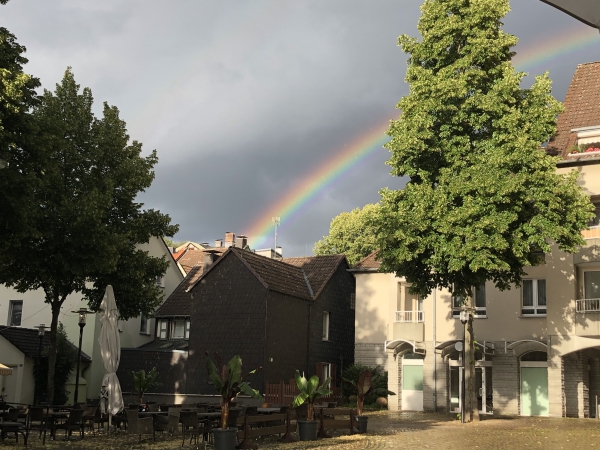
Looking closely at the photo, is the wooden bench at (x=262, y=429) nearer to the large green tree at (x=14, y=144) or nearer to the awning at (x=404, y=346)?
the large green tree at (x=14, y=144)

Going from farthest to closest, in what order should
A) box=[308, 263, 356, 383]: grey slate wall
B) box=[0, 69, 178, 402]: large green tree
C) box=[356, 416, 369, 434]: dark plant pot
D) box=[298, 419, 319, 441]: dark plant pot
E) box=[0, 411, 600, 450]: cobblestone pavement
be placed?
box=[308, 263, 356, 383]: grey slate wall, box=[0, 69, 178, 402]: large green tree, box=[356, 416, 369, 434]: dark plant pot, box=[298, 419, 319, 441]: dark plant pot, box=[0, 411, 600, 450]: cobblestone pavement

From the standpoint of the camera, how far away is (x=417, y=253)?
2730cm

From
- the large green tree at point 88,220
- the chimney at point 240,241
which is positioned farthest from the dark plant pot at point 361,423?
the chimney at point 240,241

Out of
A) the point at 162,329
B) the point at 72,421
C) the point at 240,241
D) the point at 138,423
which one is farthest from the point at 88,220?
the point at 240,241

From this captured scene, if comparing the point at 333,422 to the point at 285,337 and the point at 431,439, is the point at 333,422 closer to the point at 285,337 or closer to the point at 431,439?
the point at 431,439

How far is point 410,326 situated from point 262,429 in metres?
20.2

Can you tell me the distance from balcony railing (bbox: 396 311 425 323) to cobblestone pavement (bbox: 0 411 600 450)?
11800 mm

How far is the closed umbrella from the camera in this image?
2.75 metres

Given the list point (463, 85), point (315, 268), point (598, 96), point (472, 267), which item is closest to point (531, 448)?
point (472, 267)

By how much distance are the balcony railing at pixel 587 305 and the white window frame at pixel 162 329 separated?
2507cm

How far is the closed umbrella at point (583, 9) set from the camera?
275 centimetres

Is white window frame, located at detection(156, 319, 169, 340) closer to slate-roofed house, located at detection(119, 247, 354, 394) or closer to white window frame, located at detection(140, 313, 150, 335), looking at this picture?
white window frame, located at detection(140, 313, 150, 335)

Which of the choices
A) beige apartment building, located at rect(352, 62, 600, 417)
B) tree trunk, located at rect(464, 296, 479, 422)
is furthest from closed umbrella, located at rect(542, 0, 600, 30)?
beige apartment building, located at rect(352, 62, 600, 417)

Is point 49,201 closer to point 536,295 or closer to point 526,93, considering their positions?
point 526,93
